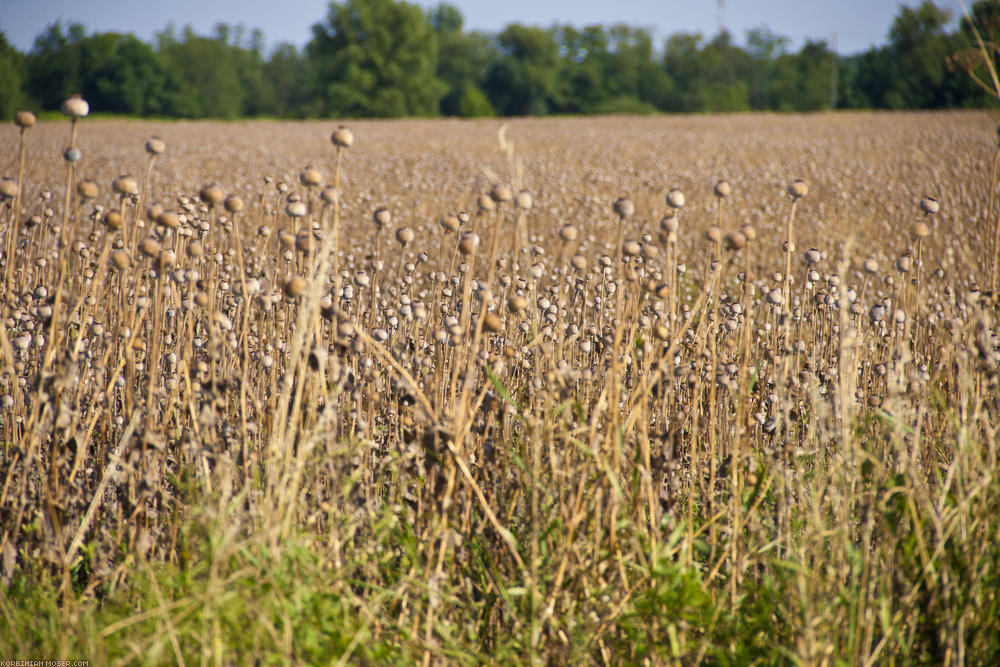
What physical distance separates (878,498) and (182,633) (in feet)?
6.17

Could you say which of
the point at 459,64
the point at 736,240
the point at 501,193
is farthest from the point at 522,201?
the point at 459,64

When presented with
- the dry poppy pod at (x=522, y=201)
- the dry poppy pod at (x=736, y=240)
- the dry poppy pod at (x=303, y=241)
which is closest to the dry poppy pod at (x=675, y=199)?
the dry poppy pod at (x=736, y=240)

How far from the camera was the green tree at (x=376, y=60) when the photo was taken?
54.3 meters

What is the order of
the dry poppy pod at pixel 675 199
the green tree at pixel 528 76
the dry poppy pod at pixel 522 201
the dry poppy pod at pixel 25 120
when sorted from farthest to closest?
the green tree at pixel 528 76, the dry poppy pod at pixel 675 199, the dry poppy pod at pixel 25 120, the dry poppy pod at pixel 522 201

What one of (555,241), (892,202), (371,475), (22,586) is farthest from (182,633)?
(892,202)

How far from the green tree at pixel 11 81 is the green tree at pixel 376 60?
65.9 ft

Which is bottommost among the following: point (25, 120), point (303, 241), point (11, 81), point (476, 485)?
point (476, 485)

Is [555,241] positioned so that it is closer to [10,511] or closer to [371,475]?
[371,475]

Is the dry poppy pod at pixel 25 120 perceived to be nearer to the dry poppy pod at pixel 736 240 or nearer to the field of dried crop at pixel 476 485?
the field of dried crop at pixel 476 485

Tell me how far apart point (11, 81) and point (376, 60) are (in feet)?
81.6

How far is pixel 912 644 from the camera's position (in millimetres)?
1733

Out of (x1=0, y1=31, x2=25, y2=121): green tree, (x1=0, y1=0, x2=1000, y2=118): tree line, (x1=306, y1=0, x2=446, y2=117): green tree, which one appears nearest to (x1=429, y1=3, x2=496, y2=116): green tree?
(x1=0, y1=0, x2=1000, y2=118): tree line

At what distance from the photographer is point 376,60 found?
180ft

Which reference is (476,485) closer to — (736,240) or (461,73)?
(736,240)
